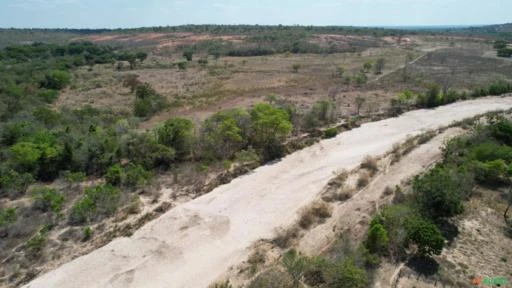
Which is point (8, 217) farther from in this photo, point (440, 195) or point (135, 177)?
point (440, 195)

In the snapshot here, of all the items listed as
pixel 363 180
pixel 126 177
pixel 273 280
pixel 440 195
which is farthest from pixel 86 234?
pixel 440 195

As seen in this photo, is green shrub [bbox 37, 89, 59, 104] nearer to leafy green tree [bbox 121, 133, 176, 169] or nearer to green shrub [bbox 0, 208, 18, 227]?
leafy green tree [bbox 121, 133, 176, 169]

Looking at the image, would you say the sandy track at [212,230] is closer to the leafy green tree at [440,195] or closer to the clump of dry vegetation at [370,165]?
the clump of dry vegetation at [370,165]

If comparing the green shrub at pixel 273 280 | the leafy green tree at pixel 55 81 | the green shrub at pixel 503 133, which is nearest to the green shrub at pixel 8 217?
the green shrub at pixel 273 280

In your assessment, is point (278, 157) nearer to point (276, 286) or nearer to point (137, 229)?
point (137, 229)

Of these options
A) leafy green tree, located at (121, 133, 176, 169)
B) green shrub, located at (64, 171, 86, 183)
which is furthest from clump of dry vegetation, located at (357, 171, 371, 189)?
green shrub, located at (64, 171, 86, 183)

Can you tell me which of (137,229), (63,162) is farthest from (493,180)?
(63,162)
